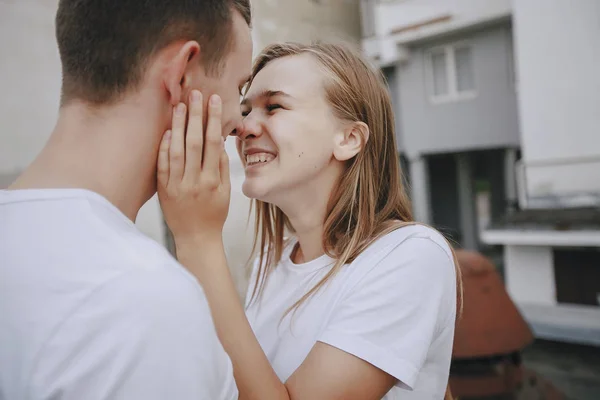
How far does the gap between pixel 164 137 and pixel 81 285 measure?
390mm

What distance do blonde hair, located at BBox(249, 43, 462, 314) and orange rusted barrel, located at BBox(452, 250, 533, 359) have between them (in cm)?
372

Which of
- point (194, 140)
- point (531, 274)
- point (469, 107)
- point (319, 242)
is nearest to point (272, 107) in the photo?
point (319, 242)

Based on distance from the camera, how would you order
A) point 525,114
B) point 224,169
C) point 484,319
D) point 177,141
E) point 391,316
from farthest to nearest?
point 525,114 < point 484,319 < point 391,316 < point 224,169 < point 177,141

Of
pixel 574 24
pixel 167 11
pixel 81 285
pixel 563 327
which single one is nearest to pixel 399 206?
pixel 167 11

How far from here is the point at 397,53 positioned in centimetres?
1117

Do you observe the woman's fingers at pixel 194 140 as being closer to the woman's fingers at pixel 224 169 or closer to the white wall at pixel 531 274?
the woman's fingers at pixel 224 169

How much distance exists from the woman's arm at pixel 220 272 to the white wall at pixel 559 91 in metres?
7.81

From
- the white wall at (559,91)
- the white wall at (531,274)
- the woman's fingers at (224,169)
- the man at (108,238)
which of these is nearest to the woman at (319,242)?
the woman's fingers at (224,169)

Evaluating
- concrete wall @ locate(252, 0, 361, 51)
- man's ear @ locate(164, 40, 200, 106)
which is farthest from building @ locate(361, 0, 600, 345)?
man's ear @ locate(164, 40, 200, 106)

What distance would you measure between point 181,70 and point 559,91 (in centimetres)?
832

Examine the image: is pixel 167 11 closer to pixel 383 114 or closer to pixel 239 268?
pixel 383 114

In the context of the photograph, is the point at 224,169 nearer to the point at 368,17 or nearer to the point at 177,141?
the point at 177,141

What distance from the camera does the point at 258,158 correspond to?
167cm

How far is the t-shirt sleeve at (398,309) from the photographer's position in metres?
1.26
